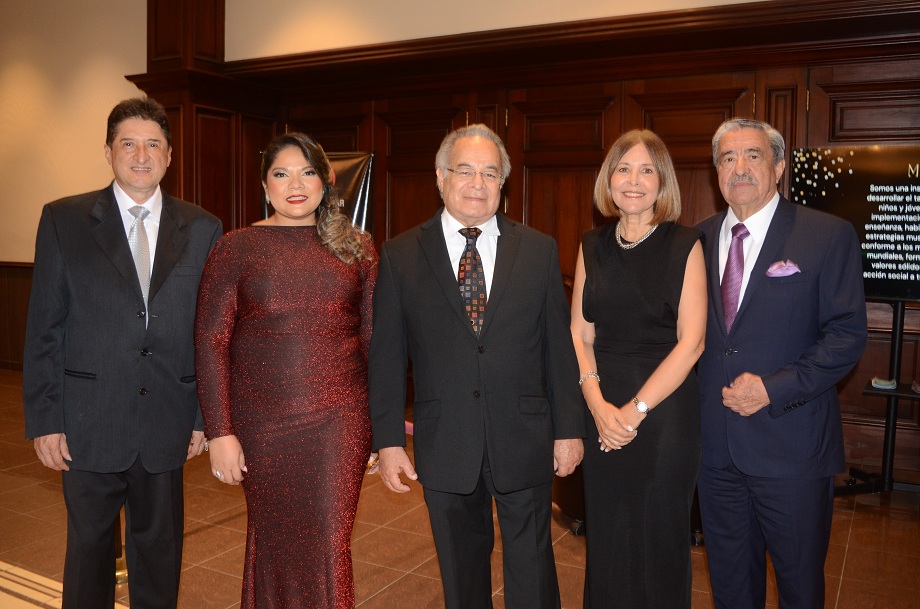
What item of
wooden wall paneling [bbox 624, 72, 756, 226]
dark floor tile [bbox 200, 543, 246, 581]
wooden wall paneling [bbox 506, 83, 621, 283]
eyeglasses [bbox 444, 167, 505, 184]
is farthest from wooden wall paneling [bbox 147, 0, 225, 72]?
eyeglasses [bbox 444, 167, 505, 184]

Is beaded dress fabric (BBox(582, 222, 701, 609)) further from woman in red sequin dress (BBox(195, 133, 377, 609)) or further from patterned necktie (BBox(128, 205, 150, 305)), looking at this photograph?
patterned necktie (BBox(128, 205, 150, 305))

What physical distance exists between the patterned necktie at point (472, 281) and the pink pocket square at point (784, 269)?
3.07ft

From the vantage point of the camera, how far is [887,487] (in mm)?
5031

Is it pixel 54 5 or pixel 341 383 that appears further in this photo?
pixel 54 5

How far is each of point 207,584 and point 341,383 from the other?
171cm

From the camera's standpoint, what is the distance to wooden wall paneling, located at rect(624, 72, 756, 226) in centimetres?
602

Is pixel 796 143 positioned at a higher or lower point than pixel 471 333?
higher

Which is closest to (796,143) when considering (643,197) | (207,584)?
(643,197)

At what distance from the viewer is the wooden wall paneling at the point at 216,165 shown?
724 centimetres

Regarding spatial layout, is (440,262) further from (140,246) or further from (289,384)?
(140,246)

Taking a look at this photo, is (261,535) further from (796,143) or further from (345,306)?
(796,143)

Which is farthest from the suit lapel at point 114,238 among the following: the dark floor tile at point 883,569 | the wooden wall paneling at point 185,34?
the wooden wall paneling at point 185,34

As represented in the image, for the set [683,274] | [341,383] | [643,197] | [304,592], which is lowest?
[304,592]

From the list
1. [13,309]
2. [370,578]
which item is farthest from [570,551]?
[13,309]
